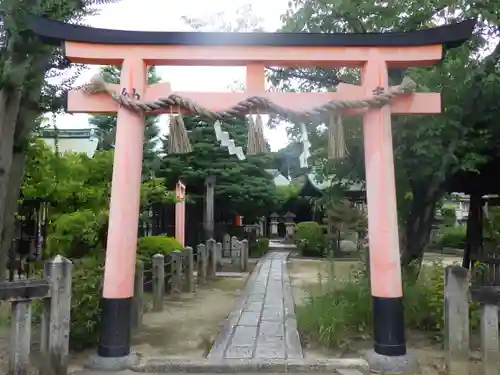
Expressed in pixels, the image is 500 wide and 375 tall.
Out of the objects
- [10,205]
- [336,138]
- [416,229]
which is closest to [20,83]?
[10,205]

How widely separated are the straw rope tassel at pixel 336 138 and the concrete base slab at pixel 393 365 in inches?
94.0

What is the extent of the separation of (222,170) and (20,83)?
1510 centimetres

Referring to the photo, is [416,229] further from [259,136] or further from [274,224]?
[274,224]

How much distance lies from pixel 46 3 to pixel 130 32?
942mm

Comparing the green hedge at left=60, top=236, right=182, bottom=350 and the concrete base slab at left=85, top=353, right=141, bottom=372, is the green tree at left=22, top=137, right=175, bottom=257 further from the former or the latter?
the concrete base slab at left=85, top=353, right=141, bottom=372

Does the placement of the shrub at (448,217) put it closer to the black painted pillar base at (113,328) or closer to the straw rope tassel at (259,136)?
the straw rope tassel at (259,136)

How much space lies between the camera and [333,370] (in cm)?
551

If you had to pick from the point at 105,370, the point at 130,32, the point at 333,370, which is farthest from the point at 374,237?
the point at 130,32

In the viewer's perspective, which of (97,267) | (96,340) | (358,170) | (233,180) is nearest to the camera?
(96,340)

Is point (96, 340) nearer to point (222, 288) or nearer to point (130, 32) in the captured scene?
point (130, 32)

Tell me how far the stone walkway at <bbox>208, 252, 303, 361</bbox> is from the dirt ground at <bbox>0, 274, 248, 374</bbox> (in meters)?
0.27

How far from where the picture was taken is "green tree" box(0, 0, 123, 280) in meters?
4.86

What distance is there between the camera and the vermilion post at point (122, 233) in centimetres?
549

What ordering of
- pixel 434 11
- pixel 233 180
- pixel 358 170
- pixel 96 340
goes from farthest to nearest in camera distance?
pixel 233 180 → pixel 358 170 → pixel 434 11 → pixel 96 340
